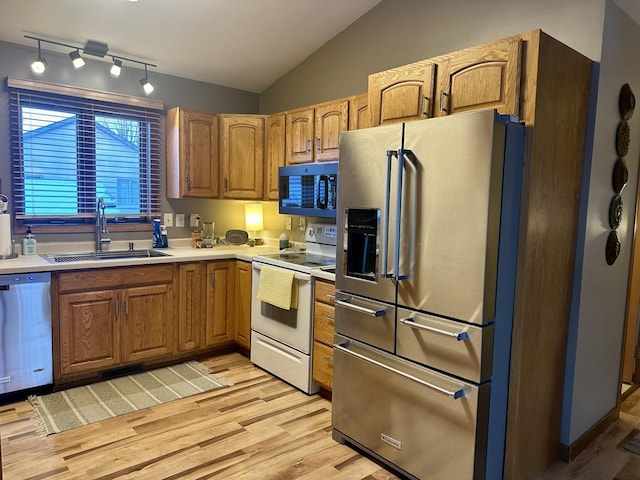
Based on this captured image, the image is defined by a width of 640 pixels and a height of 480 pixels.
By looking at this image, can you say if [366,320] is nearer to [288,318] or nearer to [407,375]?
[407,375]

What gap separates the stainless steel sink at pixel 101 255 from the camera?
323 cm

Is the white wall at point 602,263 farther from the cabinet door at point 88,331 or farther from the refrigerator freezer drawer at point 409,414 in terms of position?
the cabinet door at point 88,331

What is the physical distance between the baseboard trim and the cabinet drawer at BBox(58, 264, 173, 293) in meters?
2.72

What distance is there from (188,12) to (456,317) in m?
2.65

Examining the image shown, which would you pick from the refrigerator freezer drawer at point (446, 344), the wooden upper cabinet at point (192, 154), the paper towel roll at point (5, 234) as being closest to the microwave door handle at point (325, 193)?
the wooden upper cabinet at point (192, 154)

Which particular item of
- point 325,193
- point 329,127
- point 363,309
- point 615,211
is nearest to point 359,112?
point 329,127

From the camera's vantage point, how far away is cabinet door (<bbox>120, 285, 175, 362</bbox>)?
3.19 meters

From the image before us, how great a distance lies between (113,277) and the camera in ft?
10.1

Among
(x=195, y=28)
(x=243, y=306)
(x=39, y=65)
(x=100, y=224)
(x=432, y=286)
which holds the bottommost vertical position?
(x=243, y=306)

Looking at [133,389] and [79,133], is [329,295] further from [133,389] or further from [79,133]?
[79,133]

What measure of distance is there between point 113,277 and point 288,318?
1236mm

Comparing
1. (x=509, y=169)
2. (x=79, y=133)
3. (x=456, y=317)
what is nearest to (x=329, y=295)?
(x=456, y=317)

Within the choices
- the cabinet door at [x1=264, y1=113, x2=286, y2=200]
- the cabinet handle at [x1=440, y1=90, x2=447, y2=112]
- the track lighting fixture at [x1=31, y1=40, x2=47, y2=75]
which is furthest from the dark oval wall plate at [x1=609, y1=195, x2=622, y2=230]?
the track lighting fixture at [x1=31, y1=40, x2=47, y2=75]

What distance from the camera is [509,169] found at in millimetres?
1825
